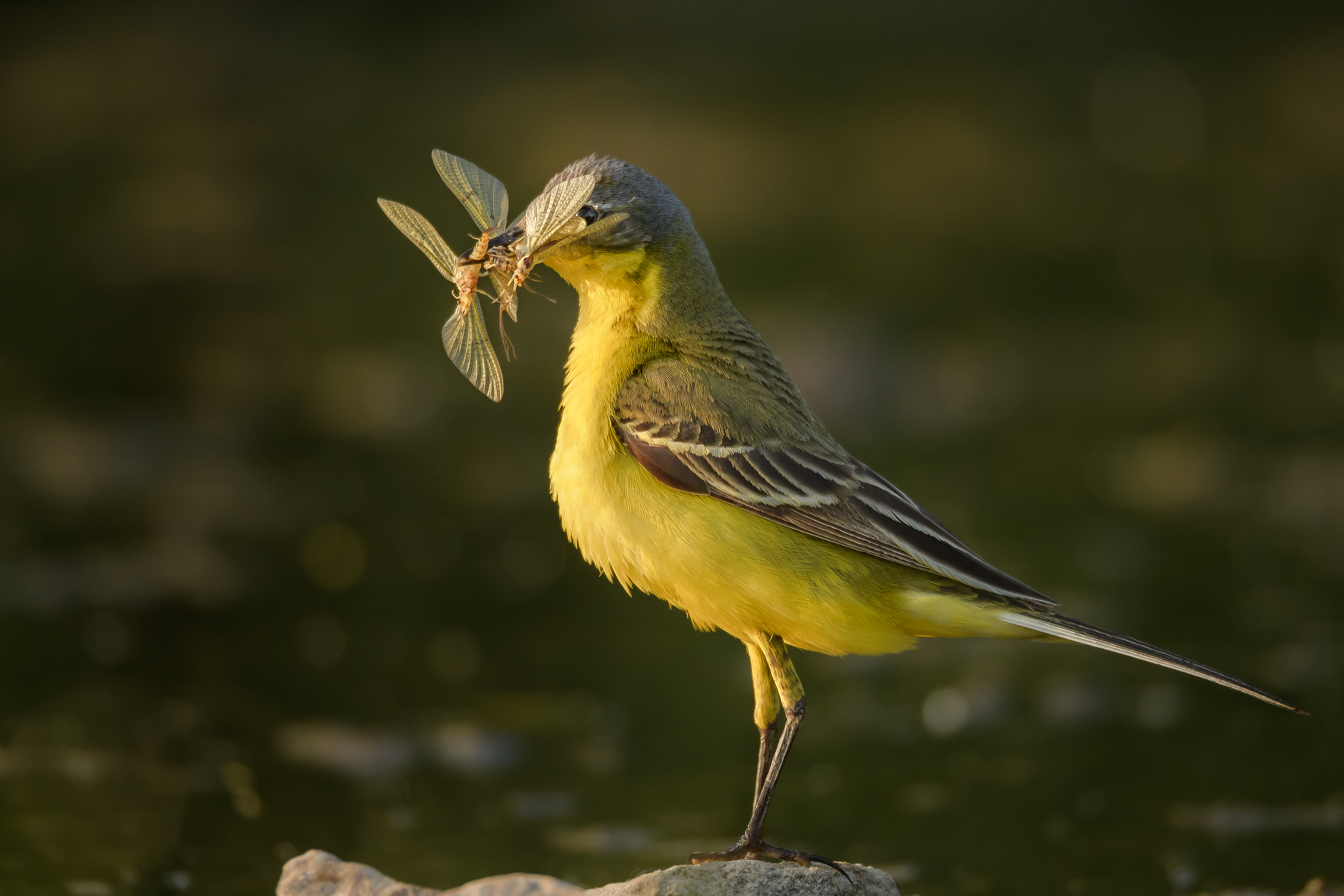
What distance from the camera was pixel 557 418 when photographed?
1728 centimetres

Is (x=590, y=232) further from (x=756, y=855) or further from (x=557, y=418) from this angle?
(x=557, y=418)

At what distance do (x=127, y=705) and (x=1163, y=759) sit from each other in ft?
22.5

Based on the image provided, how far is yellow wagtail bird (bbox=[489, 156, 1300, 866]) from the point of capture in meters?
6.61

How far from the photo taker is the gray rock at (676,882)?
20.7ft

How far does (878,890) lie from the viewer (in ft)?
21.6

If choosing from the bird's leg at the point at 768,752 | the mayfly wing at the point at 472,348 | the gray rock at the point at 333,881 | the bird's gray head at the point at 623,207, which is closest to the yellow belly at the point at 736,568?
the bird's leg at the point at 768,752

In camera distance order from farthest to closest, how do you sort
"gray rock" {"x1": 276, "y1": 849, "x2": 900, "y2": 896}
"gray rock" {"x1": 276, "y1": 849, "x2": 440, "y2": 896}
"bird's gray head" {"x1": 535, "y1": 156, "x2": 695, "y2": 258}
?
"bird's gray head" {"x1": 535, "y1": 156, "x2": 695, "y2": 258}
"gray rock" {"x1": 276, "y1": 849, "x2": 440, "y2": 896}
"gray rock" {"x1": 276, "y1": 849, "x2": 900, "y2": 896}

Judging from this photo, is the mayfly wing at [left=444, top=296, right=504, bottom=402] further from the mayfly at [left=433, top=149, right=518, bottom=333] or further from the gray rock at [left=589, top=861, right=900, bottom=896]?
the gray rock at [left=589, top=861, right=900, bottom=896]

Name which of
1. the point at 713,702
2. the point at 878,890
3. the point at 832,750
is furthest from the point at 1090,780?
the point at 878,890

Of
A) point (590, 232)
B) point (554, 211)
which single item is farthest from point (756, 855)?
point (554, 211)

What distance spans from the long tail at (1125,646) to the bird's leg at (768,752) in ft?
3.24

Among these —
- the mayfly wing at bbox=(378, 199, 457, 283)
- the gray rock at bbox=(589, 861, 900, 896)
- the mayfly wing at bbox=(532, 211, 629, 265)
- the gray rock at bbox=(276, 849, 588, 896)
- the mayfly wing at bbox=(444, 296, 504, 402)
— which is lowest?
the gray rock at bbox=(589, 861, 900, 896)

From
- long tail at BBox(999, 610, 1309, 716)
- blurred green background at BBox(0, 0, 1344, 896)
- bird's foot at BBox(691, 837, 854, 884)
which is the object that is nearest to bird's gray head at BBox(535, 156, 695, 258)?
long tail at BBox(999, 610, 1309, 716)

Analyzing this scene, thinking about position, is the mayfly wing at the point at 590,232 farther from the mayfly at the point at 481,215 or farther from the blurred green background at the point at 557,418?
the blurred green background at the point at 557,418
